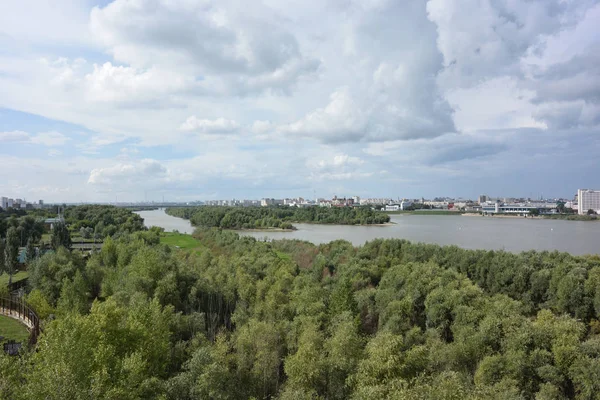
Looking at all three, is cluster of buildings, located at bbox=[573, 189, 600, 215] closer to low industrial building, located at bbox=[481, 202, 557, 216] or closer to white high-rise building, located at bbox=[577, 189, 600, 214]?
white high-rise building, located at bbox=[577, 189, 600, 214]

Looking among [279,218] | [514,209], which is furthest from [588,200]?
[279,218]

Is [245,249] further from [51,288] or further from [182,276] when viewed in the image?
[51,288]

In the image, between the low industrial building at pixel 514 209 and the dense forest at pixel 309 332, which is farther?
the low industrial building at pixel 514 209

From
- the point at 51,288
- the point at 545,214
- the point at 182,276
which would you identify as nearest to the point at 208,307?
the point at 182,276

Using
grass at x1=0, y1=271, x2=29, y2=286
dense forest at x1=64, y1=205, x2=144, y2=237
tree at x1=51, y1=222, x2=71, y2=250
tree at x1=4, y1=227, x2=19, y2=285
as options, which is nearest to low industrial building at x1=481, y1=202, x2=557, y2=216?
dense forest at x1=64, y1=205, x2=144, y2=237

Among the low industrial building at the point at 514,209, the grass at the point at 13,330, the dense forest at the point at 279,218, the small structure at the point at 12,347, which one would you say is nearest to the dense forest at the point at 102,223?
the dense forest at the point at 279,218

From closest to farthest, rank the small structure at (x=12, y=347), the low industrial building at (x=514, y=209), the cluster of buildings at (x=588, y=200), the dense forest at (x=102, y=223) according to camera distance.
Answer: the small structure at (x=12, y=347), the dense forest at (x=102, y=223), the low industrial building at (x=514, y=209), the cluster of buildings at (x=588, y=200)

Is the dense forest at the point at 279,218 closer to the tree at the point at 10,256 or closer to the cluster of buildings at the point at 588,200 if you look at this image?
the tree at the point at 10,256
